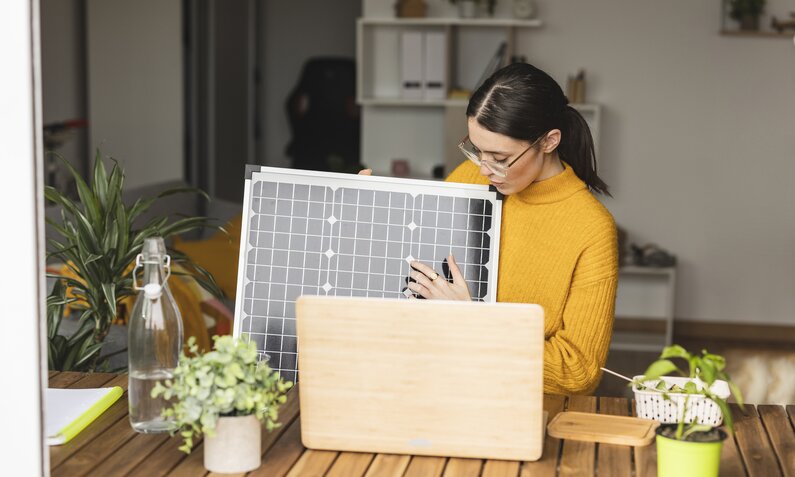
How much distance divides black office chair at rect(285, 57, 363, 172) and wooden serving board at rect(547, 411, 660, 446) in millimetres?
6395

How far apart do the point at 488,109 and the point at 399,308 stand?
68 cm

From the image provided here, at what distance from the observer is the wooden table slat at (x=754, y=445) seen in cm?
149

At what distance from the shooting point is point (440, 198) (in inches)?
78.0

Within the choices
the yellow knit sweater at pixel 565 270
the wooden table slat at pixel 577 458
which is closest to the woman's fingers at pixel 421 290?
the yellow knit sweater at pixel 565 270

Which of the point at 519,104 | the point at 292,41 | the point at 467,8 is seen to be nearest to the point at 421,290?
the point at 519,104

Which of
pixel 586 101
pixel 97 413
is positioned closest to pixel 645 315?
pixel 586 101

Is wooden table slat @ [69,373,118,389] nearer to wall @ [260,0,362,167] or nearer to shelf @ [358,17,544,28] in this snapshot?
shelf @ [358,17,544,28]

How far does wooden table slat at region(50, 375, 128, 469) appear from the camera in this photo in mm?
1535

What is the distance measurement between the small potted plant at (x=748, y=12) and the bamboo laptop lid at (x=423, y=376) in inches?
177

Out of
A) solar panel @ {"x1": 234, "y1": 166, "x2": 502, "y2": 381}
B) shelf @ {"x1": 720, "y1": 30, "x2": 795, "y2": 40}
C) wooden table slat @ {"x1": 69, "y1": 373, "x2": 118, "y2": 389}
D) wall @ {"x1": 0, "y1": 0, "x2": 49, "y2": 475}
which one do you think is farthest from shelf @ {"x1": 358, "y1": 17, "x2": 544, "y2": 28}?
wall @ {"x1": 0, "y1": 0, "x2": 49, "y2": 475}

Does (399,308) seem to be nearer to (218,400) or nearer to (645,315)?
(218,400)

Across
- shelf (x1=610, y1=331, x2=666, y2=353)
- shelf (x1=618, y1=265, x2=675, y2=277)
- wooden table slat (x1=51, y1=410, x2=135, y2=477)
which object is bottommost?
shelf (x1=610, y1=331, x2=666, y2=353)

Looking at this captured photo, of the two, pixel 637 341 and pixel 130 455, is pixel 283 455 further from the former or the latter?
pixel 637 341

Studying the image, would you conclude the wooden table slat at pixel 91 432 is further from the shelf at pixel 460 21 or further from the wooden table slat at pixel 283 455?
the shelf at pixel 460 21
